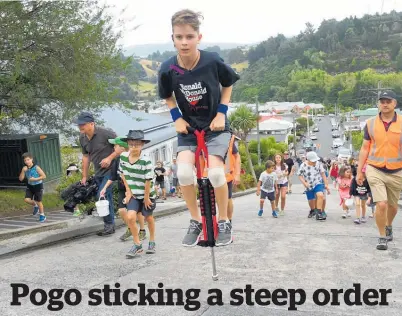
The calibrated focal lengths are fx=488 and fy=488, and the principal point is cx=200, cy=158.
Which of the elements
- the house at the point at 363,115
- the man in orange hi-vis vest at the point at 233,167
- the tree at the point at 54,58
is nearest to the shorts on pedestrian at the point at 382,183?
the man in orange hi-vis vest at the point at 233,167

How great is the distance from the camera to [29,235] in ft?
26.5

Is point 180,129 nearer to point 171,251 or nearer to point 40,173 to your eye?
point 171,251

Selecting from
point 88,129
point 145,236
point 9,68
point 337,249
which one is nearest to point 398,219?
point 337,249

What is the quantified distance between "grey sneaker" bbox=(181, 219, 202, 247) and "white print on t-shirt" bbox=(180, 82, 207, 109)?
134 cm

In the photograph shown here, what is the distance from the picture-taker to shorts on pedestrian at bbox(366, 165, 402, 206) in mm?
7191

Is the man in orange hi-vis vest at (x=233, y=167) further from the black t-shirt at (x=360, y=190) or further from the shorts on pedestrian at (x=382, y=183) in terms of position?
the black t-shirt at (x=360, y=190)

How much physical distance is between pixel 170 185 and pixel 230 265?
1527 centimetres

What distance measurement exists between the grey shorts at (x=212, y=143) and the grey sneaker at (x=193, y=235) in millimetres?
827

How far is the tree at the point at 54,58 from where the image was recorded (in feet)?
36.1

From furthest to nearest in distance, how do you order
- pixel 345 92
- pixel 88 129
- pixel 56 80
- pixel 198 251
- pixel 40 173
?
pixel 345 92 < pixel 56 80 < pixel 40 173 < pixel 88 129 < pixel 198 251

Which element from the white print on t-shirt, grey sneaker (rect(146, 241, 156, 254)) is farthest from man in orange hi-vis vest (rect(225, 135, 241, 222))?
the white print on t-shirt

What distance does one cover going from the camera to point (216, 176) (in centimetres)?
509

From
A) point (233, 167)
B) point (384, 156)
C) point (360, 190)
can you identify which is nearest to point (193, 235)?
point (233, 167)

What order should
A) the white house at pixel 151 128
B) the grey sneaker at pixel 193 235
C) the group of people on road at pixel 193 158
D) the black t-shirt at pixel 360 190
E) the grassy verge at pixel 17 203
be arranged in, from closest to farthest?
the group of people on road at pixel 193 158 → the grey sneaker at pixel 193 235 → the black t-shirt at pixel 360 190 → the grassy verge at pixel 17 203 → the white house at pixel 151 128
